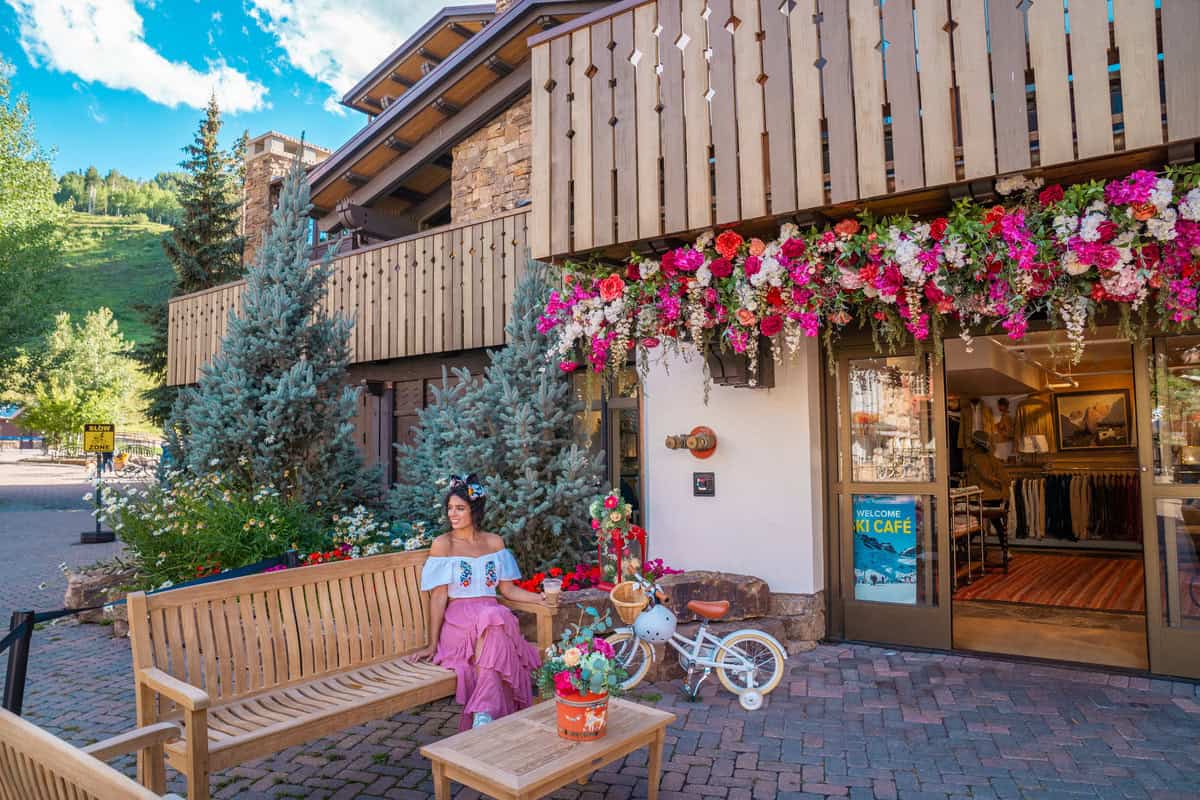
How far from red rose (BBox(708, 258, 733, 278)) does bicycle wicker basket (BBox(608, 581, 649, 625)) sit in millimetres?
2157

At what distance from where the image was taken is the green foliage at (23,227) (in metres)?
19.6

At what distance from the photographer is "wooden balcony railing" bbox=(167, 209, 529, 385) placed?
8938 millimetres

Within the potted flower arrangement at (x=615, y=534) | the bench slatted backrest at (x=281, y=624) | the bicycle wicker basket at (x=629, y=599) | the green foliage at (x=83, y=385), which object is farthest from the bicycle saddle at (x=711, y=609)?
the green foliage at (x=83, y=385)

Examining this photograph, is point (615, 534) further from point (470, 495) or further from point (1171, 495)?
point (1171, 495)

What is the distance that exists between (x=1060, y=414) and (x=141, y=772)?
13.3 m

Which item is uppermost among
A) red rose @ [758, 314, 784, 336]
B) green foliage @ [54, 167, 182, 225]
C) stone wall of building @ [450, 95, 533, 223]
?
green foliage @ [54, 167, 182, 225]

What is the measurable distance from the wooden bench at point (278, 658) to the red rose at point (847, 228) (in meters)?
2.95

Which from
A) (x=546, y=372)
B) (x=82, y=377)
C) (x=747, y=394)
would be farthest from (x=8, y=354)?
(x=82, y=377)

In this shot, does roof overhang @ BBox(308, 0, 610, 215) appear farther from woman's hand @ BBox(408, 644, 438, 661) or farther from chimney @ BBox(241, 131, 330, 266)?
woman's hand @ BBox(408, 644, 438, 661)

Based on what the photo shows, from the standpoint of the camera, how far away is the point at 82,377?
150 feet

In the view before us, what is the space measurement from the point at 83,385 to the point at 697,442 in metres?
50.1

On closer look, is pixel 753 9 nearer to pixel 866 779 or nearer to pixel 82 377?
pixel 866 779

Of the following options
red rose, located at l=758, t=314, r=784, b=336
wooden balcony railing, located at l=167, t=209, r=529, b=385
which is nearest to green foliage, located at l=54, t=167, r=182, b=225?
wooden balcony railing, located at l=167, t=209, r=529, b=385

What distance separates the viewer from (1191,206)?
4.00m
